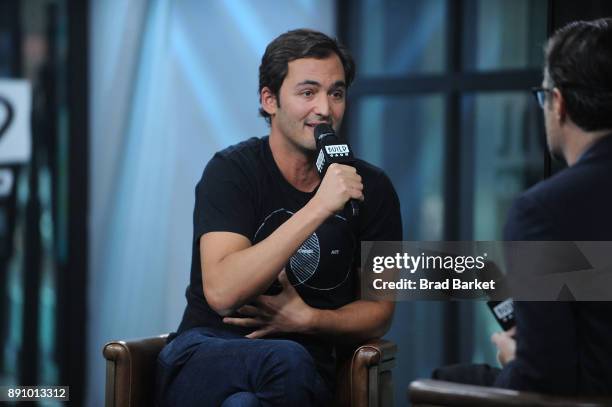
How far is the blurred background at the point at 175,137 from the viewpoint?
424 centimetres

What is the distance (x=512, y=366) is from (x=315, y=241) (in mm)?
896

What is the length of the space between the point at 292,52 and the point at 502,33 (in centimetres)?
198

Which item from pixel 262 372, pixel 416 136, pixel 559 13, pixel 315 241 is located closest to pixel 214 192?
pixel 315 241

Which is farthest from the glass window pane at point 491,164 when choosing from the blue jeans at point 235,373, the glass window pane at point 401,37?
the blue jeans at point 235,373

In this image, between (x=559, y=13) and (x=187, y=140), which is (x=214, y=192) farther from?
(x=187, y=140)

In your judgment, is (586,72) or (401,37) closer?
(586,72)

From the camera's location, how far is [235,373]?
7.30ft

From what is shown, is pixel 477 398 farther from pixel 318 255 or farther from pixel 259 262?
pixel 318 255

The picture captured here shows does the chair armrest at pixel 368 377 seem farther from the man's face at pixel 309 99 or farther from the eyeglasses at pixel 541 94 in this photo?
the eyeglasses at pixel 541 94

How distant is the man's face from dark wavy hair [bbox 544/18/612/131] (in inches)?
34.7

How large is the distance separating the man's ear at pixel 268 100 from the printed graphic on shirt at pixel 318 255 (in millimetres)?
323

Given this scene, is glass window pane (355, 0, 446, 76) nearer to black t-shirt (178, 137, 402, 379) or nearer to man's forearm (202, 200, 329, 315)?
black t-shirt (178, 137, 402, 379)

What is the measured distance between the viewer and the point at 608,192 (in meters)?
1.62

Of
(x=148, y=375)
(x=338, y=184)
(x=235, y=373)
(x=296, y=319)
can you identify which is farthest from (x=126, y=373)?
(x=338, y=184)
